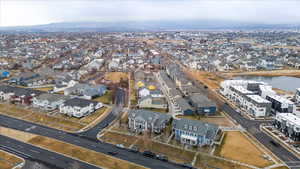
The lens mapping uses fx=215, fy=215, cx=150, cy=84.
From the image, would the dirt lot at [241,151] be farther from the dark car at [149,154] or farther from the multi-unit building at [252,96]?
the multi-unit building at [252,96]

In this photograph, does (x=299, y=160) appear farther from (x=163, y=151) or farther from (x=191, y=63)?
(x=191, y=63)

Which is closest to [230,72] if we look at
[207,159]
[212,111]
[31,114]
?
[212,111]

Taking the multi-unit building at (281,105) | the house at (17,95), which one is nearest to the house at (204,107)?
the multi-unit building at (281,105)

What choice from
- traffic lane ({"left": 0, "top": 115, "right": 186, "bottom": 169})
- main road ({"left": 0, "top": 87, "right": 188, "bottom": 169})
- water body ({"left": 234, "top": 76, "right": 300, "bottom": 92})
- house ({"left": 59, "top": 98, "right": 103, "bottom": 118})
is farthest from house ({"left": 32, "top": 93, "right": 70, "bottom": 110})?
water body ({"left": 234, "top": 76, "right": 300, "bottom": 92})

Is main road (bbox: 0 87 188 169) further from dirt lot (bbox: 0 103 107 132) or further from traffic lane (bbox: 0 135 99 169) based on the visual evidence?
dirt lot (bbox: 0 103 107 132)

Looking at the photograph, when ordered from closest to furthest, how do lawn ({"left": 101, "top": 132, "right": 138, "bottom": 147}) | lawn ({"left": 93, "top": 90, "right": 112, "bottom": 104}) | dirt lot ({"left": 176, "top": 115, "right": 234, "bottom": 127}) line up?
lawn ({"left": 101, "top": 132, "right": 138, "bottom": 147}), dirt lot ({"left": 176, "top": 115, "right": 234, "bottom": 127}), lawn ({"left": 93, "top": 90, "right": 112, "bottom": 104})

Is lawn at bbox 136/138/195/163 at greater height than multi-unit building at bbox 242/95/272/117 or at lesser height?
lesser

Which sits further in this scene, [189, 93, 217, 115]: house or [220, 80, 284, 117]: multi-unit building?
[189, 93, 217, 115]: house

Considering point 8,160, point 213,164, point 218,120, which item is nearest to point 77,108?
point 8,160
